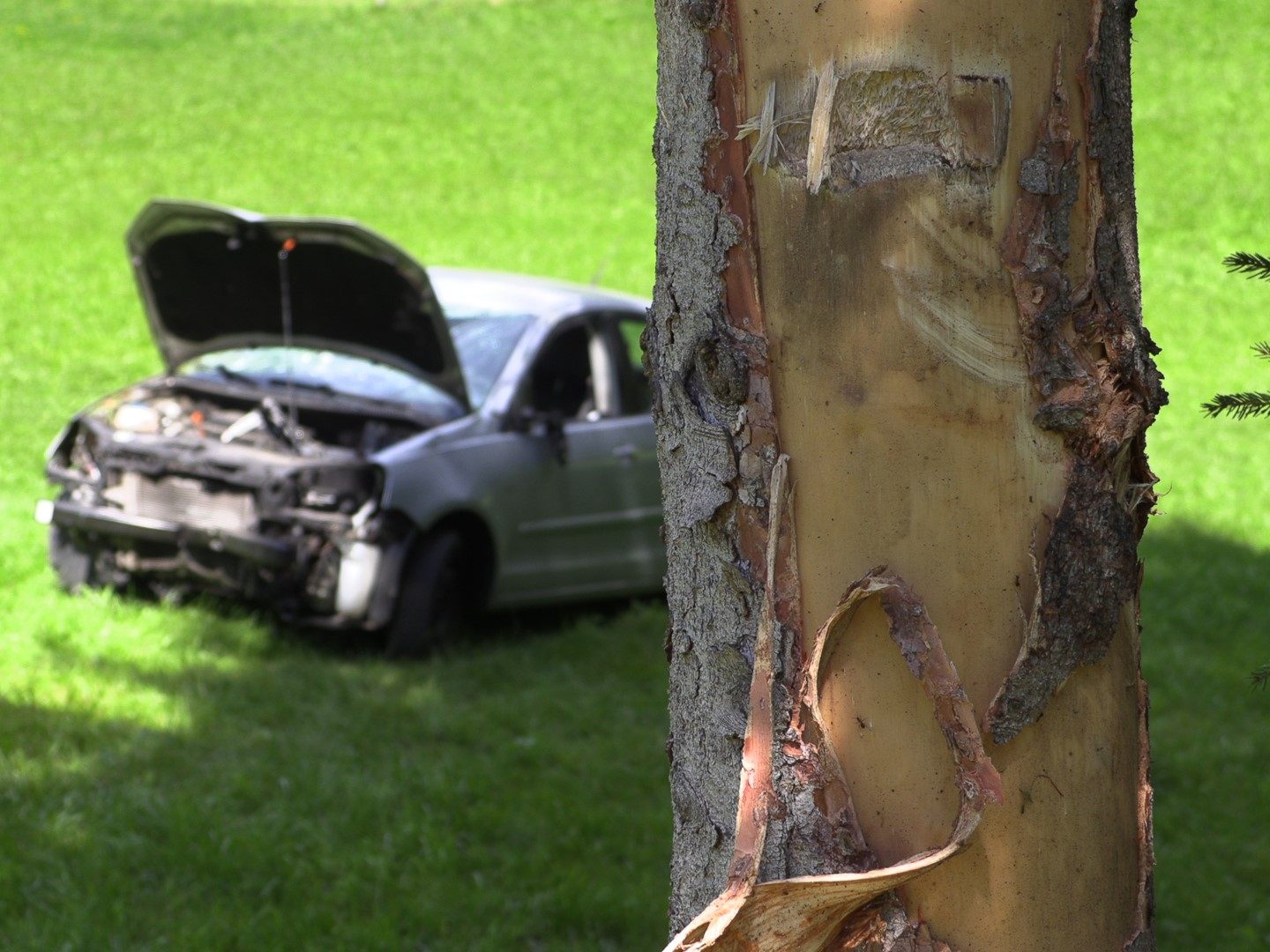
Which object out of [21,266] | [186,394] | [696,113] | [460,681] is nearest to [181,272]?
[186,394]

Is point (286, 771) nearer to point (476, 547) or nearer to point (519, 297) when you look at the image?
point (476, 547)

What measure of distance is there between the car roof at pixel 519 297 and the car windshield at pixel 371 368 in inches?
4.5

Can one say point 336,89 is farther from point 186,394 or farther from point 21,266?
point 186,394

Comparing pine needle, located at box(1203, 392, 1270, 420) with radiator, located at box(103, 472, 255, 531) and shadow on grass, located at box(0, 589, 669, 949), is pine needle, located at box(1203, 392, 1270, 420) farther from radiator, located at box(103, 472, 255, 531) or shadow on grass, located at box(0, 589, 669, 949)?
radiator, located at box(103, 472, 255, 531)

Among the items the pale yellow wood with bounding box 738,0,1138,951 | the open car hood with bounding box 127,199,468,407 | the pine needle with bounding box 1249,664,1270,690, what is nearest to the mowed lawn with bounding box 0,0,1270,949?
the pine needle with bounding box 1249,664,1270,690

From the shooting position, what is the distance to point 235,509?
20.1 ft

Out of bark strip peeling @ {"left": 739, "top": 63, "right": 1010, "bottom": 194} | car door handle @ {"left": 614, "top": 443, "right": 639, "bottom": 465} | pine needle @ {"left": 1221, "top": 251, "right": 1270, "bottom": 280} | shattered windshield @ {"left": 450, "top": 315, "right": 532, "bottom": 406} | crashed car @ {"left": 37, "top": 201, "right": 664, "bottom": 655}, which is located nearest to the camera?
bark strip peeling @ {"left": 739, "top": 63, "right": 1010, "bottom": 194}

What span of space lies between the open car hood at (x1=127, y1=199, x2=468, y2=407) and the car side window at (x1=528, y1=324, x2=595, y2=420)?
69 cm

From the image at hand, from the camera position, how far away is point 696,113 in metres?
1.48

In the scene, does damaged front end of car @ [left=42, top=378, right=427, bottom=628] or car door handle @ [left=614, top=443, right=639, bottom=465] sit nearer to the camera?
damaged front end of car @ [left=42, top=378, right=427, bottom=628]

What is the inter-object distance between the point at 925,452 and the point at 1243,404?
112 centimetres

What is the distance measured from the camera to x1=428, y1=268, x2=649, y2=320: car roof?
7.21 metres

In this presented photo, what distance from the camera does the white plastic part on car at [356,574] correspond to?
5.97 m

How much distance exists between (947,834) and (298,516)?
4843 mm
